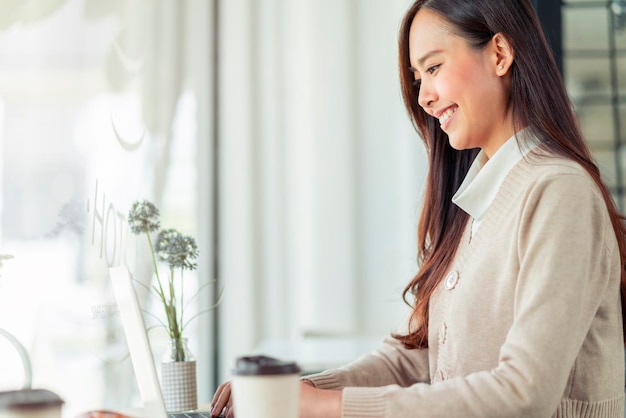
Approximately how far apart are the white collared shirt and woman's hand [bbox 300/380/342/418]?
1.36 feet

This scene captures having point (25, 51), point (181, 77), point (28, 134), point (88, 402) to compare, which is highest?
point (181, 77)

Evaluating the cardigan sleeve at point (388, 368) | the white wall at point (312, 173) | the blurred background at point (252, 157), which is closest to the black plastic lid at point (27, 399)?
the cardigan sleeve at point (388, 368)

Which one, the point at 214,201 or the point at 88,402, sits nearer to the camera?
the point at 88,402

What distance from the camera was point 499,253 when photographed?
45.9 inches

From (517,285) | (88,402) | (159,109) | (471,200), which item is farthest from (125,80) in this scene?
(517,285)

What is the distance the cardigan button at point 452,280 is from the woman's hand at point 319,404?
30 centimetres

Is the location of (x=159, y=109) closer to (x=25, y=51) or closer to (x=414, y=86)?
(x=25, y=51)

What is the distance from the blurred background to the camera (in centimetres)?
186

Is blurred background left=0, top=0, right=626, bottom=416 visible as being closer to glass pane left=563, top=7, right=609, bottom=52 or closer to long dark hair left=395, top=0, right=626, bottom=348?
glass pane left=563, top=7, right=609, bottom=52

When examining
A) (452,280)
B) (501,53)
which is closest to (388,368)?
(452,280)

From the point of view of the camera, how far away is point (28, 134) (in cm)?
162

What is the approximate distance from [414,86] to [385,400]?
733mm

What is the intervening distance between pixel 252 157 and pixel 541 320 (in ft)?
7.15

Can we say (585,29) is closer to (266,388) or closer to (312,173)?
Result: (312,173)
